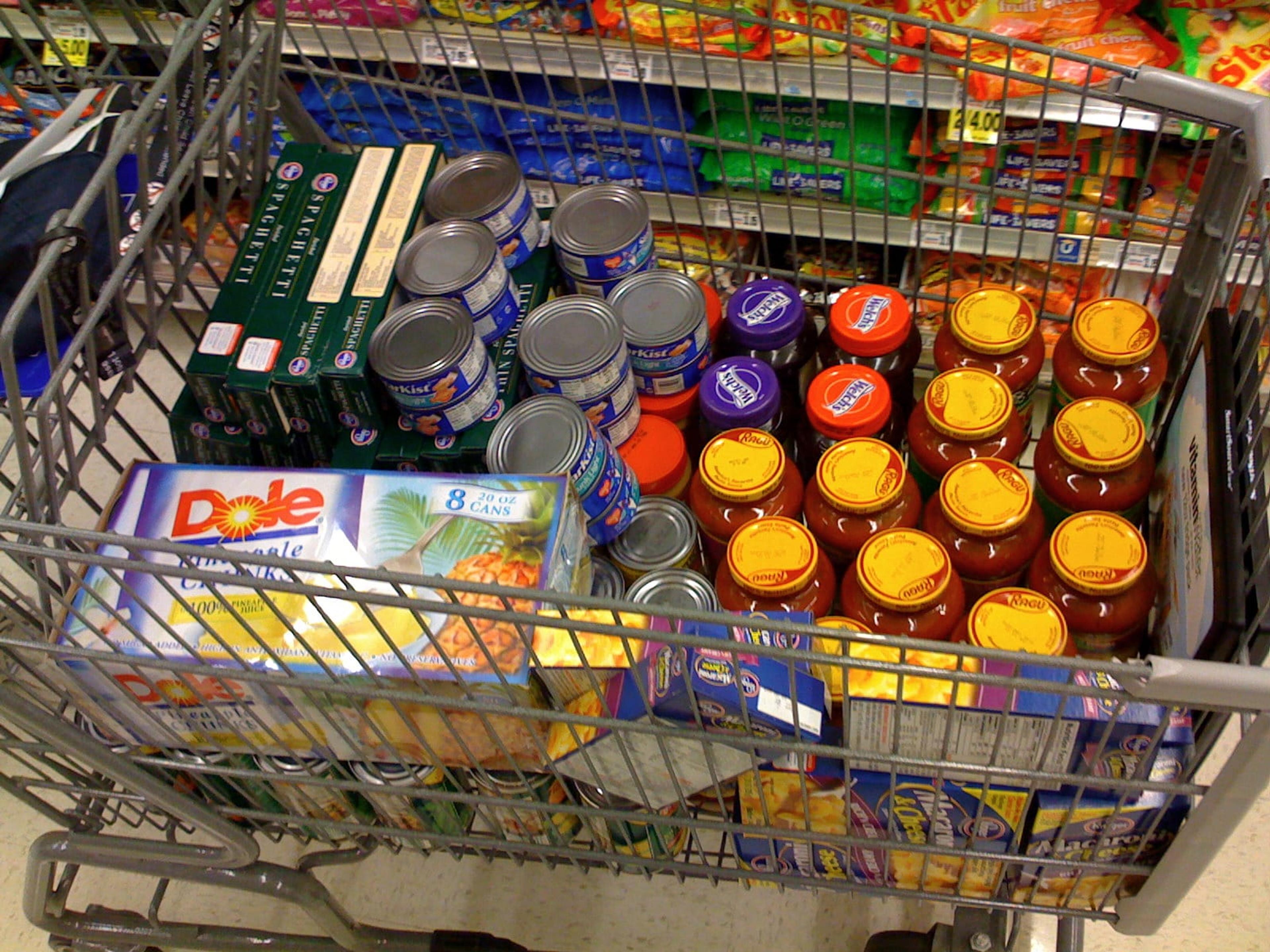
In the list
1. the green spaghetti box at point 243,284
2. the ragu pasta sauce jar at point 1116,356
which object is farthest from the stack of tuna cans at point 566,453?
the ragu pasta sauce jar at point 1116,356

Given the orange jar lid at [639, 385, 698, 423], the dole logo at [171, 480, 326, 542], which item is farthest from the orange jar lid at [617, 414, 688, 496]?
the dole logo at [171, 480, 326, 542]

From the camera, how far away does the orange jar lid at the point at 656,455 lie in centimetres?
141

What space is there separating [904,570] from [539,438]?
0.44 meters

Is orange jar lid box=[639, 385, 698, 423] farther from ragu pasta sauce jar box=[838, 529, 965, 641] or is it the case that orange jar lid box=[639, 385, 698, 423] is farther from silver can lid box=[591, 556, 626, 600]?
ragu pasta sauce jar box=[838, 529, 965, 641]

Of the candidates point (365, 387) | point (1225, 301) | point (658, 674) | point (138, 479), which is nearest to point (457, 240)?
point (365, 387)

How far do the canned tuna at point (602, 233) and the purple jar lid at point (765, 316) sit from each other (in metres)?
0.14

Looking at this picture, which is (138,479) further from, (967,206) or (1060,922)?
(967,206)

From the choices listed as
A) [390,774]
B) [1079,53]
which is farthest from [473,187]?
[1079,53]

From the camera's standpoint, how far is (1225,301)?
1198 millimetres

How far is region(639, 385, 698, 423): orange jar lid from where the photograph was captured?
4.74ft

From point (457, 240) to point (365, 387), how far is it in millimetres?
235

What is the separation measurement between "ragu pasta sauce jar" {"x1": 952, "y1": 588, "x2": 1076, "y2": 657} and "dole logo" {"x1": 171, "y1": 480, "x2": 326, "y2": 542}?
67cm

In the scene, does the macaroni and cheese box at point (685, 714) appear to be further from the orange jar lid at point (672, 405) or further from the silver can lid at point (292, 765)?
the orange jar lid at point (672, 405)

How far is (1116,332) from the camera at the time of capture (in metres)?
1.23
